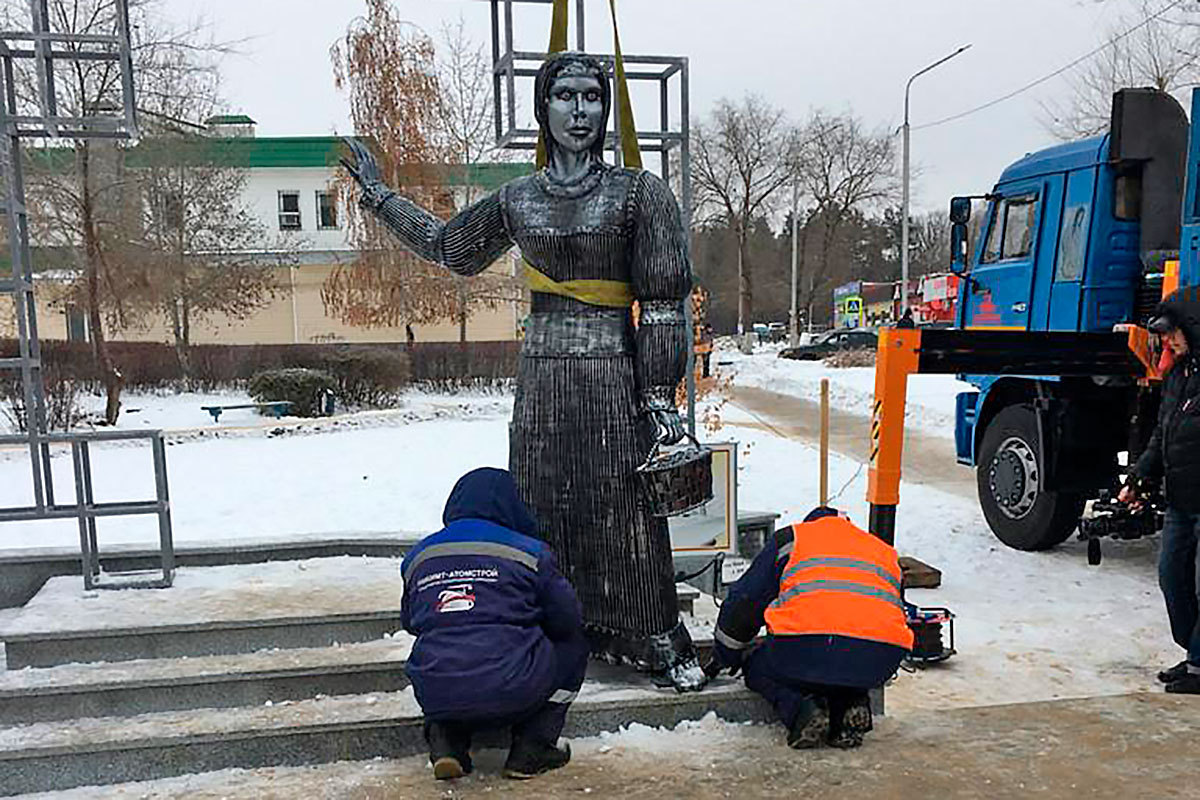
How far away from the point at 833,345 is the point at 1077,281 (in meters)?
28.6

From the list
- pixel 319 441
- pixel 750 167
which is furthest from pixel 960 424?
pixel 750 167

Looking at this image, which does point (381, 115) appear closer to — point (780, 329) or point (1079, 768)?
point (1079, 768)

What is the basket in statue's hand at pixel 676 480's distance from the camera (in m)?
3.16

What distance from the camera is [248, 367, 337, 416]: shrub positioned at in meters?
15.5

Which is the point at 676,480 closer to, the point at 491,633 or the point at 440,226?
the point at 491,633

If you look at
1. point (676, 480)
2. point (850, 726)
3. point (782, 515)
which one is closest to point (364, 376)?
point (782, 515)

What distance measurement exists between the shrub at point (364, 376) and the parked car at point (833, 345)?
19161 millimetres

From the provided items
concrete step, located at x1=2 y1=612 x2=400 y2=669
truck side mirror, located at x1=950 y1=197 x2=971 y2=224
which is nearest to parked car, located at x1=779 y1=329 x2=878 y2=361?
truck side mirror, located at x1=950 y1=197 x2=971 y2=224

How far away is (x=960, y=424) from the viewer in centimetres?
789

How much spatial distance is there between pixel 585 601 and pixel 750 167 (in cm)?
4173

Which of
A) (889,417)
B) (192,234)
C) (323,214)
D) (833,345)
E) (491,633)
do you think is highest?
(323,214)

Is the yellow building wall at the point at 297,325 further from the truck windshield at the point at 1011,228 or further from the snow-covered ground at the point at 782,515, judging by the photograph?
the truck windshield at the point at 1011,228

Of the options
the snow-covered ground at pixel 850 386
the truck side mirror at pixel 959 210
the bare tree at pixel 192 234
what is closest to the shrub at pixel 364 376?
the bare tree at pixel 192 234

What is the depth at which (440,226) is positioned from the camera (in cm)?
360
